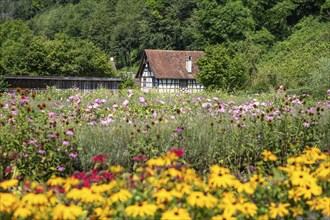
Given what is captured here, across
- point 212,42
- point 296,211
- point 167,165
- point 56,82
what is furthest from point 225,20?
point 296,211

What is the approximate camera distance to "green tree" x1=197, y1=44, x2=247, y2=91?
100ft

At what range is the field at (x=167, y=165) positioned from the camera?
2764 mm

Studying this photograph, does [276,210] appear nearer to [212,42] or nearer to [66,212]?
[66,212]

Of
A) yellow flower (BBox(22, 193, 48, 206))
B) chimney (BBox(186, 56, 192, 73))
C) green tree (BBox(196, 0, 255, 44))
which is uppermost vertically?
green tree (BBox(196, 0, 255, 44))

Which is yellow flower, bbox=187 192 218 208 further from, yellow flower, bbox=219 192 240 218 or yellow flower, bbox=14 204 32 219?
yellow flower, bbox=14 204 32 219

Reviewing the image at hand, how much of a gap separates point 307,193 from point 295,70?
2677 centimetres

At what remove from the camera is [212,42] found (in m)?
45.8

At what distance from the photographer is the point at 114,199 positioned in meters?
2.70

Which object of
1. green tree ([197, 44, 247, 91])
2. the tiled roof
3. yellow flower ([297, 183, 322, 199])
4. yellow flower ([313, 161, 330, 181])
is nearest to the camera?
yellow flower ([297, 183, 322, 199])

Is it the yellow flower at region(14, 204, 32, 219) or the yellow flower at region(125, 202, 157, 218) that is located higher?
the yellow flower at region(125, 202, 157, 218)

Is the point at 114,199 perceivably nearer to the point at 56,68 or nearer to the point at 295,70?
the point at 295,70

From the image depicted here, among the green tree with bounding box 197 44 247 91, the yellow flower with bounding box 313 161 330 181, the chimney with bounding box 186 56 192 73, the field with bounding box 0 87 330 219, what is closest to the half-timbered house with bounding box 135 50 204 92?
the chimney with bounding box 186 56 192 73

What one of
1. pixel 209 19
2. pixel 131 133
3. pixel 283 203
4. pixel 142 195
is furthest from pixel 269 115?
pixel 209 19

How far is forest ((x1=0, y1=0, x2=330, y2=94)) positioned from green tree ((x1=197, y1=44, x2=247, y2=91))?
0.22 ft
